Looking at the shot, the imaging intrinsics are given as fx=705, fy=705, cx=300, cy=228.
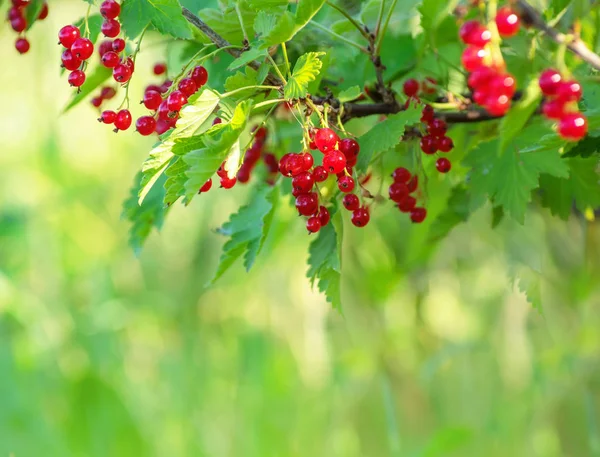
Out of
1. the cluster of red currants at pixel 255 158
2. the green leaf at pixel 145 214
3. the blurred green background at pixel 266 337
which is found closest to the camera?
the green leaf at pixel 145 214

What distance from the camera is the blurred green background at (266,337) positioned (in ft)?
6.80

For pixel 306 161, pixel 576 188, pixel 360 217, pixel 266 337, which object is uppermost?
pixel 306 161

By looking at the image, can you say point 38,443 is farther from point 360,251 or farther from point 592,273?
point 592,273

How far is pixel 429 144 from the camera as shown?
0.83 meters

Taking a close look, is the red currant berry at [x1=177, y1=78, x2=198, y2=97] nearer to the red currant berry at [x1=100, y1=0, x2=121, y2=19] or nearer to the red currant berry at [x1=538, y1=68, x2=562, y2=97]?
the red currant berry at [x1=100, y1=0, x2=121, y2=19]

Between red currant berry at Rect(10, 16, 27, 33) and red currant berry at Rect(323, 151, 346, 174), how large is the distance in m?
0.45

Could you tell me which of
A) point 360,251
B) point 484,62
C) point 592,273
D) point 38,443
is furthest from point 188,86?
point 38,443

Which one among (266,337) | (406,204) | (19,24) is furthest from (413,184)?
A: (266,337)

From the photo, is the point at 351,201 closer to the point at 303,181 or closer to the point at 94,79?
the point at 303,181

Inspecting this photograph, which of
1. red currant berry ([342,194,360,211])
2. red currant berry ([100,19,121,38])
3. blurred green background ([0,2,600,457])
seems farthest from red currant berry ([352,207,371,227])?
blurred green background ([0,2,600,457])

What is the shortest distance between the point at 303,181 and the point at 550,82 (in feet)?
0.90

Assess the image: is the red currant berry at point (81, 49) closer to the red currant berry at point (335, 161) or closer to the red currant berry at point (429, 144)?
the red currant berry at point (335, 161)

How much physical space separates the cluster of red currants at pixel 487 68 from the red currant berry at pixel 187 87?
0.30 meters

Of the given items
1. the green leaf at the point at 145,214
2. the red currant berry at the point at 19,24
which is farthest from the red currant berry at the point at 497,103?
the red currant berry at the point at 19,24
